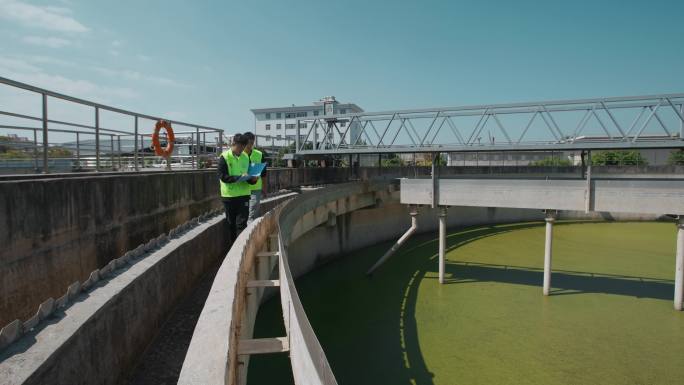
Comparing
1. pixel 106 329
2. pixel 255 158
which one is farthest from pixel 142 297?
pixel 255 158

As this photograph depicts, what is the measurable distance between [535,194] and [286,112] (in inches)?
2628

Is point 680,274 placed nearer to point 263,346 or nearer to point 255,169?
point 255,169

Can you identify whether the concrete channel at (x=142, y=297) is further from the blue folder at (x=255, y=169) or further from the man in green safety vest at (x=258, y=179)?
the blue folder at (x=255, y=169)

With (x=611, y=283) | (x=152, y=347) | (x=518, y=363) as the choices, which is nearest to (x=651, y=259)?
(x=611, y=283)

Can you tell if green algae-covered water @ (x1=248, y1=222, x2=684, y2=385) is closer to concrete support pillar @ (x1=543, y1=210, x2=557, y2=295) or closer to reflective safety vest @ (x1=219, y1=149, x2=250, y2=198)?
concrete support pillar @ (x1=543, y1=210, x2=557, y2=295)

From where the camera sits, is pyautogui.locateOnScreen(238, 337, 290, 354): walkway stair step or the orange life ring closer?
pyautogui.locateOnScreen(238, 337, 290, 354): walkway stair step

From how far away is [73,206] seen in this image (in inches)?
160

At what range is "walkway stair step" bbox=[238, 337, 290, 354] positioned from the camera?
2783 millimetres

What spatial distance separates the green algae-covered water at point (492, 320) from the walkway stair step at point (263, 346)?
5992 mm

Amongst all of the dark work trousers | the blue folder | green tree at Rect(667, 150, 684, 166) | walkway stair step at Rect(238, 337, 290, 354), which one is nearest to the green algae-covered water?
the dark work trousers

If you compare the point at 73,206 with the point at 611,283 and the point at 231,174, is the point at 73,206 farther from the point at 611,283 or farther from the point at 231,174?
the point at 611,283

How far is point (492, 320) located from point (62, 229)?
11313 millimetres

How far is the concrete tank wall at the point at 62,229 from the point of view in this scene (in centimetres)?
326

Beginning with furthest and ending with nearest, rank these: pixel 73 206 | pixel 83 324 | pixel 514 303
A: pixel 514 303
pixel 73 206
pixel 83 324
